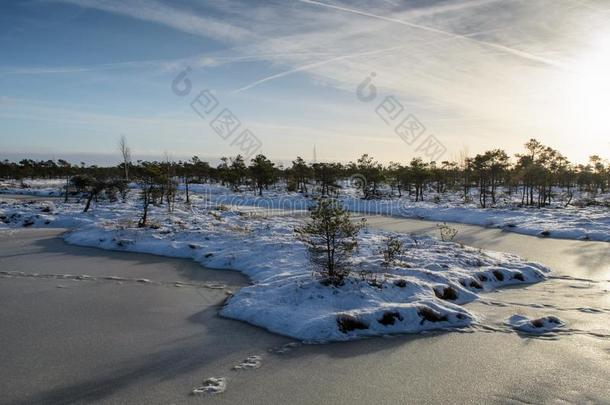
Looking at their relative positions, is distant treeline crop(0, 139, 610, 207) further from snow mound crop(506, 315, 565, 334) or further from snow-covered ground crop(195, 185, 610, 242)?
snow mound crop(506, 315, 565, 334)

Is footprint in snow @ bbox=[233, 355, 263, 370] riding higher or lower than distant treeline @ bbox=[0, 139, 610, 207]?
lower

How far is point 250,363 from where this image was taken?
22.2 ft

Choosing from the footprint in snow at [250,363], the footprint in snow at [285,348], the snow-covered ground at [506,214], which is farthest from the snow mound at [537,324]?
the snow-covered ground at [506,214]

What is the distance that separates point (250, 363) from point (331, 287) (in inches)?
137

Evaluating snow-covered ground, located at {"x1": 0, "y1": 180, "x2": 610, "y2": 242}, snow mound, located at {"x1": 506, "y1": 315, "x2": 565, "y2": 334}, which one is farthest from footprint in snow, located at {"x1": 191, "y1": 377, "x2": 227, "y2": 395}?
snow-covered ground, located at {"x1": 0, "y1": 180, "x2": 610, "y2": 242}

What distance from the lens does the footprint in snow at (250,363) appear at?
6.61 metres

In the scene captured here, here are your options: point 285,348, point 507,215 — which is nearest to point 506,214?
point 507,215

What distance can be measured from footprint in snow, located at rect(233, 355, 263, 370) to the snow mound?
536 centimetres

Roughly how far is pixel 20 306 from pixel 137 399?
630 centimetres

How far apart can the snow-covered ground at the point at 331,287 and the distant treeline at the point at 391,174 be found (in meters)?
5.77

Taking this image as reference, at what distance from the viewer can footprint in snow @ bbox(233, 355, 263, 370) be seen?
661 centimetres

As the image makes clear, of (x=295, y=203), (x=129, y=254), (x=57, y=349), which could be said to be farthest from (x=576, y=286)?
(x=295, y=203)

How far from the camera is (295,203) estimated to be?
44.6 metres

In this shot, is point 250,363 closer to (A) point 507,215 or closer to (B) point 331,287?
(B) point 331,287
